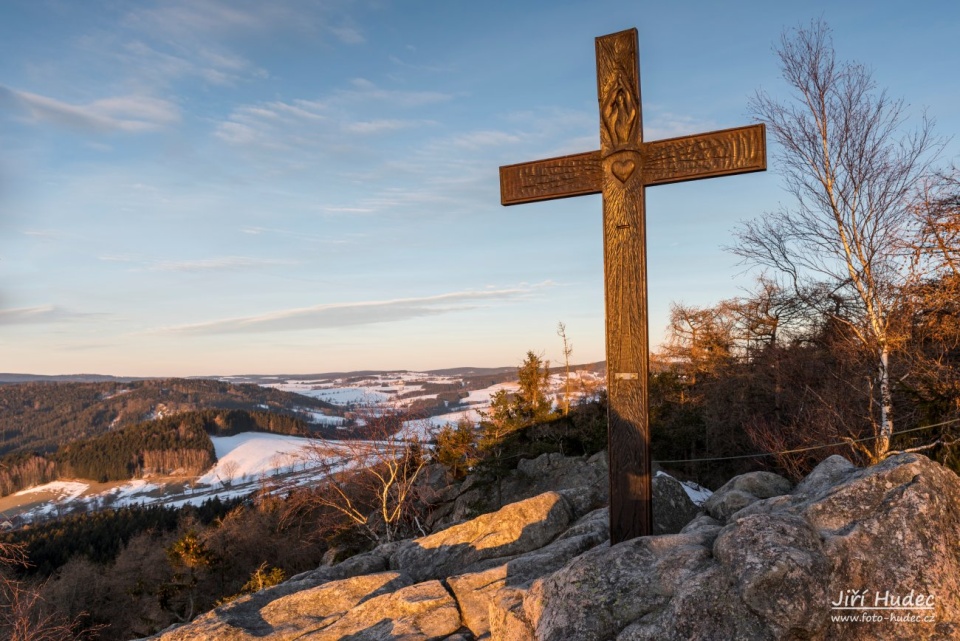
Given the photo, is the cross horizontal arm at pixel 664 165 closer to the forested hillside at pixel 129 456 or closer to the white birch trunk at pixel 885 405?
the white birch trunk at pixel 885 405

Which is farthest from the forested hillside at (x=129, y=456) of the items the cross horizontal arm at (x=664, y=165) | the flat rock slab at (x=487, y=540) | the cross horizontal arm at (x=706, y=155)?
the cross horizontal arm at (x=706, y=155)

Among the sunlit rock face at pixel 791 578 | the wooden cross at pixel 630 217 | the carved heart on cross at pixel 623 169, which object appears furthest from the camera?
the carved heart on cross at pixel 623 169

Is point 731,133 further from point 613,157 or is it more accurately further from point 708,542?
point 708,542

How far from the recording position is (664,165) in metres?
5.22

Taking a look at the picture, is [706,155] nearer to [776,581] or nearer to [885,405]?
[776,581]

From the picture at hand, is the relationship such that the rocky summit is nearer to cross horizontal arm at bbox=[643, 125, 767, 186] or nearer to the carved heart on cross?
cross horizontal arm at bbox=[643, 125, 767, 186]

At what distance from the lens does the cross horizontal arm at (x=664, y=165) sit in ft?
16.4

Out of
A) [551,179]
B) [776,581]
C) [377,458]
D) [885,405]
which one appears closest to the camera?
[776,581]

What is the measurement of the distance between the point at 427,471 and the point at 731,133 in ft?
85.5

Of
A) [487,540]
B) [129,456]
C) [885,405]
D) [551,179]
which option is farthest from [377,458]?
[129,456]

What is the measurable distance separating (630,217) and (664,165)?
1.87 ft

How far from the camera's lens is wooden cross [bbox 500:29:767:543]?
16.8ft

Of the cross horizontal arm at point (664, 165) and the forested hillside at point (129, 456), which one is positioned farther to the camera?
the forested hillside at point (129, 456)

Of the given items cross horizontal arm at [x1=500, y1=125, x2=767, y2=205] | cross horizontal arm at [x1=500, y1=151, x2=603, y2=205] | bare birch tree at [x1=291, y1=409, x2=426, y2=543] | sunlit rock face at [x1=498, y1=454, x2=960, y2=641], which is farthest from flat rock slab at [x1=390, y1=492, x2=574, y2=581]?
bare birch tree at [x1=291, y1=409, x2=426, y2=543]
